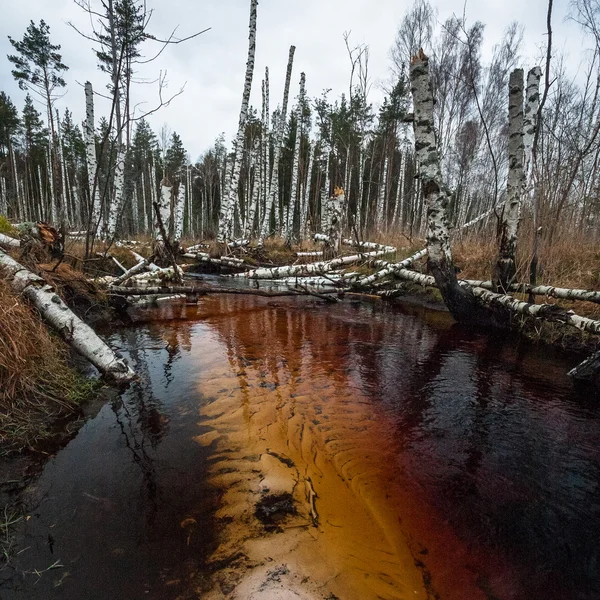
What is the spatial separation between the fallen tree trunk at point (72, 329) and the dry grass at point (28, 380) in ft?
0.36

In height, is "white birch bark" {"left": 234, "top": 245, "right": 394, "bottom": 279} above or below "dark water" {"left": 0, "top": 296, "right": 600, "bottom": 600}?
above

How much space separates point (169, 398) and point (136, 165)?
3536cm

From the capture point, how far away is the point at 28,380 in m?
2.56

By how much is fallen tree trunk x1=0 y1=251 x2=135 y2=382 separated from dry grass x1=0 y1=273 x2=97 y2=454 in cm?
11

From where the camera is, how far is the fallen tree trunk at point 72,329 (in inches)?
118

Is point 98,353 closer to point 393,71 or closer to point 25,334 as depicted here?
point 25,334

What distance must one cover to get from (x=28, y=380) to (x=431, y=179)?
18.3ft

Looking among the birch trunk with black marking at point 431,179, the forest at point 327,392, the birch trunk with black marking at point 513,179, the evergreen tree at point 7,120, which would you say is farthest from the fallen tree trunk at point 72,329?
the evergreen tree at point 7,120

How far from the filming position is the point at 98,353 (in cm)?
301

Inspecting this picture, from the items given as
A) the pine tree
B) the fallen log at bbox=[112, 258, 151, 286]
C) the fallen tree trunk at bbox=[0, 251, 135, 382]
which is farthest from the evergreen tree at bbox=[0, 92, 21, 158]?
the fallen tree trunk at bbox=[0, 251, 135, 382]

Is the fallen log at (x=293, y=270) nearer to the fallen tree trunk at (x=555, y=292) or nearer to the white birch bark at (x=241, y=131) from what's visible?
the fallen tree trunk at (x=555, y=292)

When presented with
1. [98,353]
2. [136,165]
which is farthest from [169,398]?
[136,165]

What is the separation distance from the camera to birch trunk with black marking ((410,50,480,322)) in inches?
200

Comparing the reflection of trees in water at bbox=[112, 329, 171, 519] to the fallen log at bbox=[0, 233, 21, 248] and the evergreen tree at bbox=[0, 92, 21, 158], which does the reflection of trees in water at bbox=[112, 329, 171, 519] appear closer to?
the fallen log at bbox=[0, 233, 21, 248]
